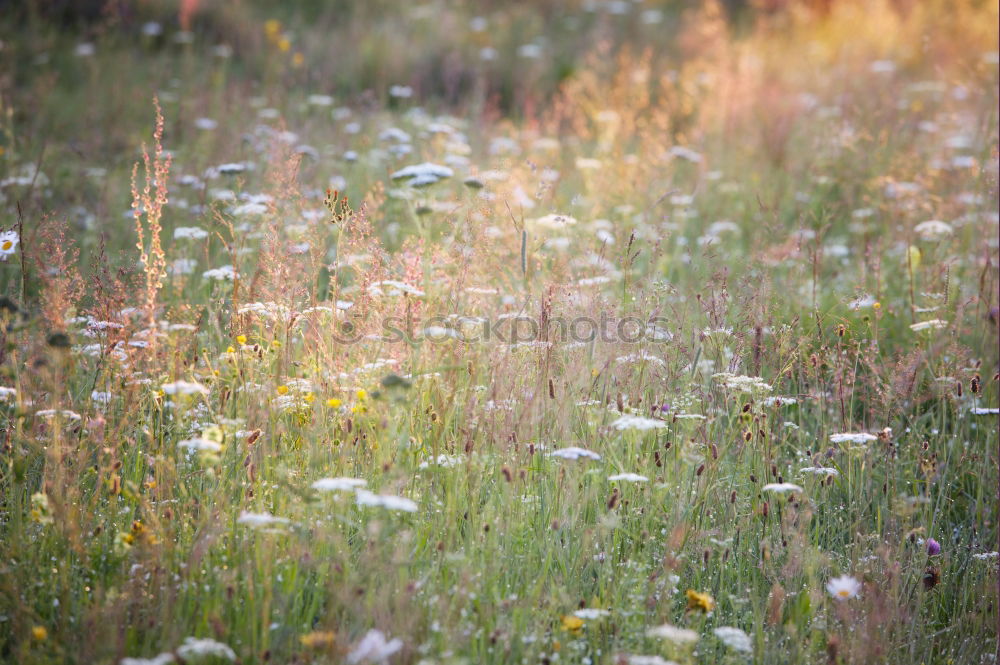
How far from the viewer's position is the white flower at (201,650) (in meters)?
1.84

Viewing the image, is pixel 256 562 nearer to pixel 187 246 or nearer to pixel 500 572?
Answer: pixel 500 572

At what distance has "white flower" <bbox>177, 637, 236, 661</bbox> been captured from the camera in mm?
1844

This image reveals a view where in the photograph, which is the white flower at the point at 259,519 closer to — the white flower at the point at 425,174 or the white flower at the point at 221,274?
the white flower at the point at 221,274

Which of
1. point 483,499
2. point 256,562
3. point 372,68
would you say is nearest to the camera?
point 256,562

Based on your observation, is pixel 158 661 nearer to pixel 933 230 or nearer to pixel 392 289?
pixel 392 289

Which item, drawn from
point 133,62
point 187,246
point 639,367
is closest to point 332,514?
point 639,367

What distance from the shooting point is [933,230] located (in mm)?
4441

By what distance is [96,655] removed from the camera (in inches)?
77.3

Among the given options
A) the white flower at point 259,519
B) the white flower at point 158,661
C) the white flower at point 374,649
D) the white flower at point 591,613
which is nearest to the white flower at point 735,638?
the white flower at point 591,613

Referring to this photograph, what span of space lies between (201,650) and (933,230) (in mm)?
4070

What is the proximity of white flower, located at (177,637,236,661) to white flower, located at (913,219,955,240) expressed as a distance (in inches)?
146

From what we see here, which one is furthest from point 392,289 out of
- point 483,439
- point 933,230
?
point 933,230

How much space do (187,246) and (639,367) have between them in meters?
2.56

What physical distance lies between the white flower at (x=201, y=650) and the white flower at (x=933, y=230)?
3.71 metres
